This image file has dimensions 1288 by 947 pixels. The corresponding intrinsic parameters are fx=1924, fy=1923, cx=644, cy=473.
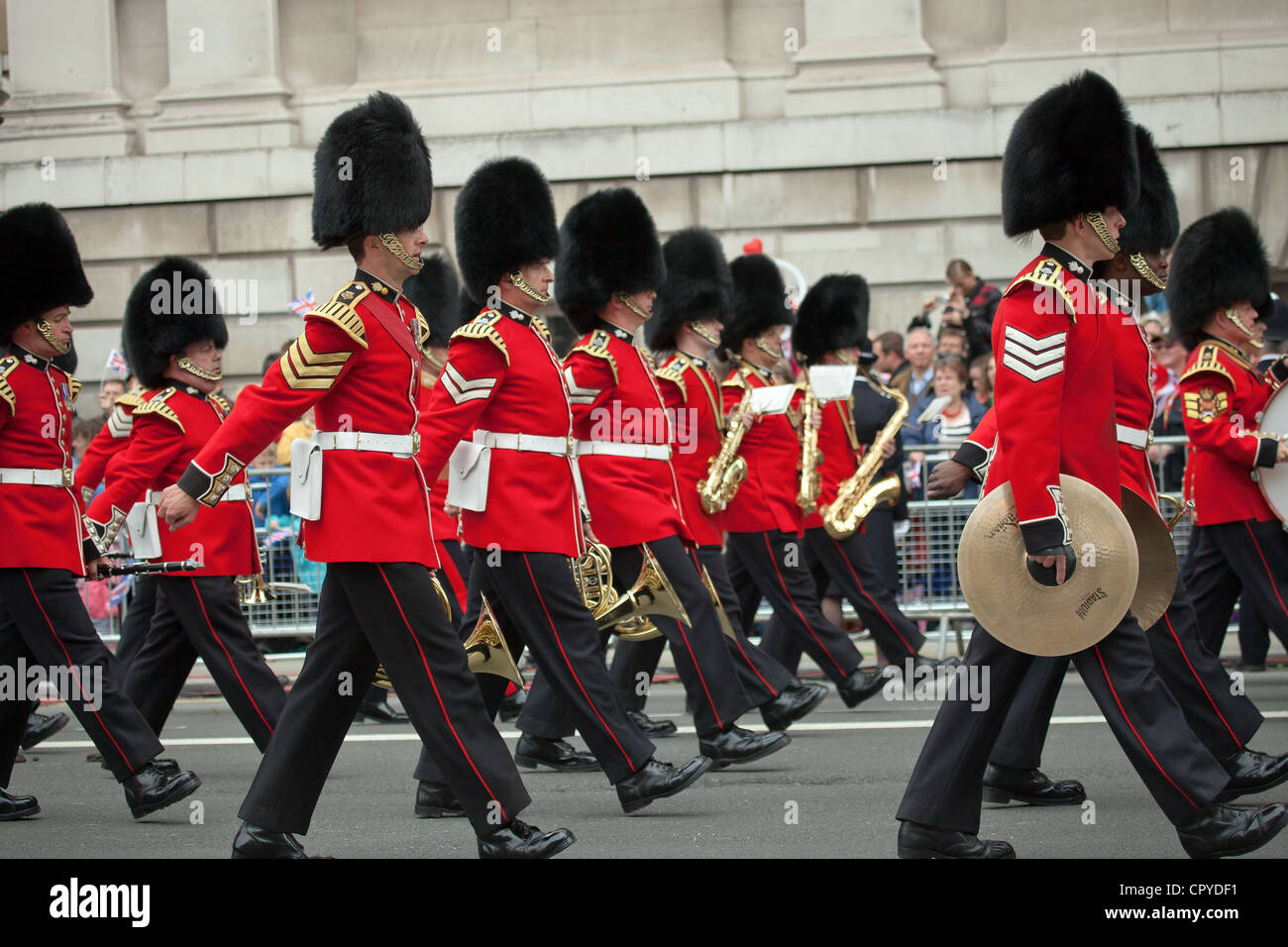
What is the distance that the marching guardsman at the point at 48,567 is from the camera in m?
6.55

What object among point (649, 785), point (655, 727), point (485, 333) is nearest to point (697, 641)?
point (649, 785)

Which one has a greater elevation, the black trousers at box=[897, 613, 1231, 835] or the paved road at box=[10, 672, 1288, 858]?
the black trousers at box=[897, 613, 1231, 835]

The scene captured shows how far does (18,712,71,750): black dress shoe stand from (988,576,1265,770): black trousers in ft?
13.7

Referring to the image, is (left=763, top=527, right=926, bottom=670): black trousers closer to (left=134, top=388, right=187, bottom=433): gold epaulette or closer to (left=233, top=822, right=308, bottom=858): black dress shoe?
(left=134, top=388, right=187, bottom=433): gold epaulette

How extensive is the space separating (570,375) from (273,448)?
5.32m

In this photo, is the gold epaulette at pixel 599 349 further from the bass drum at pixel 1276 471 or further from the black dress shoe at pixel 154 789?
the bass drum at pixel 1276 471

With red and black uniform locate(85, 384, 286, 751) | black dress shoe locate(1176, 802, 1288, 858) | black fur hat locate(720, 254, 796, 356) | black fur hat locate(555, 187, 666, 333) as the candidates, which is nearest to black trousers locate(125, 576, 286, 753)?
red and black uniform locate(85, 384, 286, 751)

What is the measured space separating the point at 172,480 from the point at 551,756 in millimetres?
1812

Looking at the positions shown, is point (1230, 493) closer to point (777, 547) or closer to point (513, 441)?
point (777, 547)

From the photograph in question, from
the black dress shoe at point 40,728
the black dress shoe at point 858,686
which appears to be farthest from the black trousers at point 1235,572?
the black dress shoe at point 40,728

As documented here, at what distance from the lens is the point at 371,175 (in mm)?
5508

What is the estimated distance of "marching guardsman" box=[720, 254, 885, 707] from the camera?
8641 millimetres
